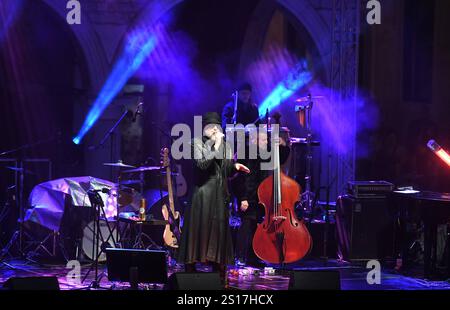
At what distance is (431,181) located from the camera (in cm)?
Answer: 1388

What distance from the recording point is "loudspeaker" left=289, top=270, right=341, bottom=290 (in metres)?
5.94

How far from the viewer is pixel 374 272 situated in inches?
386

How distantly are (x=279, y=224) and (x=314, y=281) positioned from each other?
9.61 ft

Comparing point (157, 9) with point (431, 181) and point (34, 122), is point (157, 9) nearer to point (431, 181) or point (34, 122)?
point (34, 122)

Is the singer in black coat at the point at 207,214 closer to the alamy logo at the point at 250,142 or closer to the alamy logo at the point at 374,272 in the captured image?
the alamy logo at the point at 250,142

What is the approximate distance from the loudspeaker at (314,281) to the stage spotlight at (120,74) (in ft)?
23.0

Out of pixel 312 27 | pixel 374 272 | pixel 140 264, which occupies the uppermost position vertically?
pixel 312 27

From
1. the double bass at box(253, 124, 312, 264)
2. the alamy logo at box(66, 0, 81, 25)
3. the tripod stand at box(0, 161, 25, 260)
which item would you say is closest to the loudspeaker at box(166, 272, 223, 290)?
the double bass at box(253, 124, 312, 264)

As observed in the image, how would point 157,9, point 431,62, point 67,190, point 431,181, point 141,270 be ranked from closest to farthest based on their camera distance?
point 141,270 → point 67,190 → point 157,9 → point 431,181 → point 431,62

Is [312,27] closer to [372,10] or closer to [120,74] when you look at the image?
[372,10]

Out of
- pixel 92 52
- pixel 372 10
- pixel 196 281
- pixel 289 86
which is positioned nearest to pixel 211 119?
pixel 196 281
